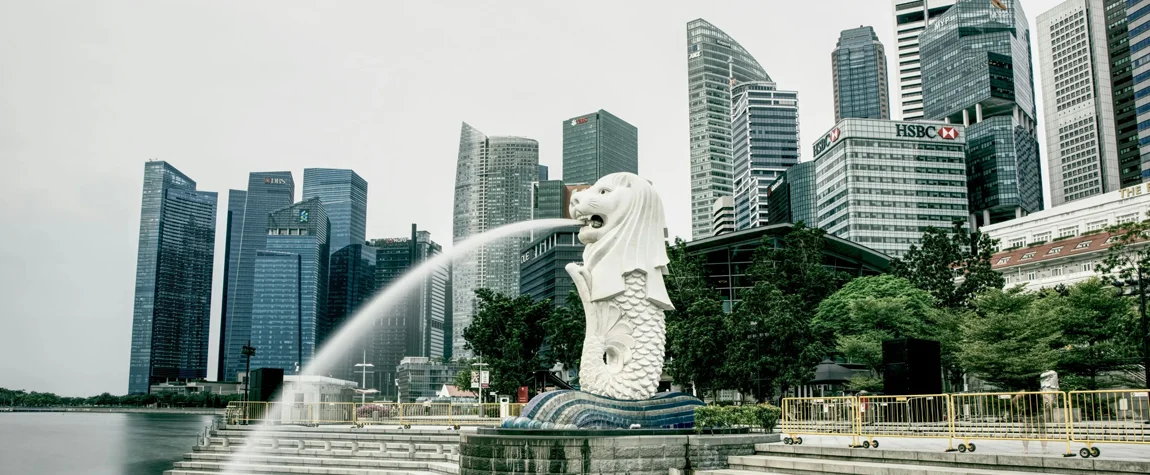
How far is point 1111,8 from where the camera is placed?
140 m

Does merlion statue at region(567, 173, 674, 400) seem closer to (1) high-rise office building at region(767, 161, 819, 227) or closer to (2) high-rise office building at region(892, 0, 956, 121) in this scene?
(1) high-rise office building at region(767, 161, 819, 227)

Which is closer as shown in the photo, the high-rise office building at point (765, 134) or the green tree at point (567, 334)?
the green tree at point (567, 334)

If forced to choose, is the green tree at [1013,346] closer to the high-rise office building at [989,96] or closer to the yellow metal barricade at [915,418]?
the yellow metal barricade at [915,418]

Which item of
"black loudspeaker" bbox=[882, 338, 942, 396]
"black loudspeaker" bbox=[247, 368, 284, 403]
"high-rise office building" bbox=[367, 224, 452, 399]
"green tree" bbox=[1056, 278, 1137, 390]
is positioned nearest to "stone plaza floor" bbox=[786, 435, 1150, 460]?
"black loudspeaker" bbox=[882, 338, 942, 396]

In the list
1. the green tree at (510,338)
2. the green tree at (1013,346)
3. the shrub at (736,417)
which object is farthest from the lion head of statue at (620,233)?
the green tree at (510,338)

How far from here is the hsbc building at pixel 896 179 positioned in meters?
112

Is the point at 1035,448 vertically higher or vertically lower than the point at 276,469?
higher

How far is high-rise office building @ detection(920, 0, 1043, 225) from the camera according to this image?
134250 mm

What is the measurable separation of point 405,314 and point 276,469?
3692cm

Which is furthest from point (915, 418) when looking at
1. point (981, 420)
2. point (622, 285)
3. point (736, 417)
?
point (622, 285)

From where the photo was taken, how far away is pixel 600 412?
1747cm

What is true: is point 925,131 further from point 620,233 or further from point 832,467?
point 832,467

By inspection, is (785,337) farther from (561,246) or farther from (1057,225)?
(561,246)

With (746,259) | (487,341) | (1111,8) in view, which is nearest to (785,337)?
(487,341)
